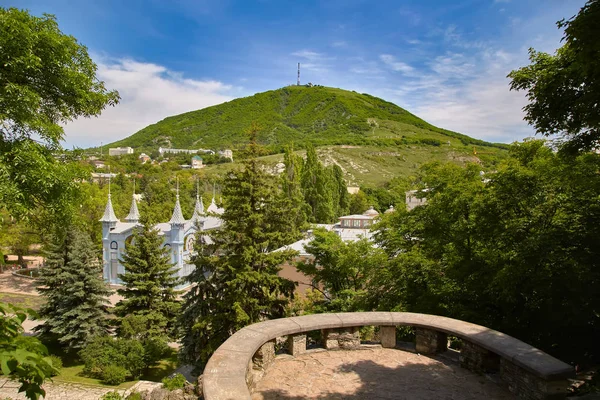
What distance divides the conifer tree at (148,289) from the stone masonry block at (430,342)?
48.4 feet

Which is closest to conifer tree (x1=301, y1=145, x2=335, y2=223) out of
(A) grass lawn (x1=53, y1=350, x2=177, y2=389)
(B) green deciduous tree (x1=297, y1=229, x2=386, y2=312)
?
(A) grass lawn (x1=53, y1=350, x2=177, y2=389)

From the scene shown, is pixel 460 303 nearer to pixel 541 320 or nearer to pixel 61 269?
pixel 541 320

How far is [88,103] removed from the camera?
348 inches

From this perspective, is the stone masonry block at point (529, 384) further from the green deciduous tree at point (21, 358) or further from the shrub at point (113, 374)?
the shrub at point (113, 374)

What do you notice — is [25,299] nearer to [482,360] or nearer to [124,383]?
[124,383]

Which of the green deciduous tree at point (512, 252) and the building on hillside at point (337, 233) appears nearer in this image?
the green deciduous tree at point (512, 252)

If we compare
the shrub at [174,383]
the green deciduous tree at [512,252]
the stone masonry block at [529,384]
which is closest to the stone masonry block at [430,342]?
the stone masonry block at [529,384]

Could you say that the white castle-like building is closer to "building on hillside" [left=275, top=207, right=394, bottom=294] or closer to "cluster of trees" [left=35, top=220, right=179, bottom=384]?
"building on hillside" [left=275, top=207, right=394, bottom=294]

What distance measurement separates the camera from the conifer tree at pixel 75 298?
1838 centimetres

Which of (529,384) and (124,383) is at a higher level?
(529,384)

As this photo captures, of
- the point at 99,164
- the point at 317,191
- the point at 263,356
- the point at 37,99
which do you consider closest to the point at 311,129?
the point at 99,164

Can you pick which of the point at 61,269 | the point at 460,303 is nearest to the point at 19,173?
the point at 460,303

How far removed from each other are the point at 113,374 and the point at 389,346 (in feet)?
44.3

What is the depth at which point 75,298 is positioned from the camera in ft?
61.9
